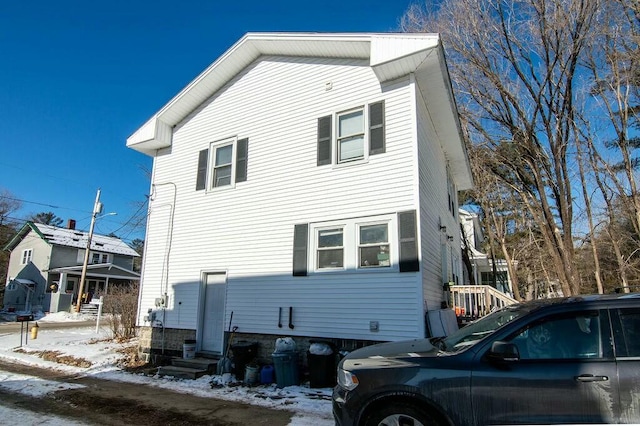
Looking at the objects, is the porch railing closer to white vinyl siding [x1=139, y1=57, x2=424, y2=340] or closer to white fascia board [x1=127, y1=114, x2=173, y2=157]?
white vinyl siding [x1=139, y1=57, x2=424, y2=340]

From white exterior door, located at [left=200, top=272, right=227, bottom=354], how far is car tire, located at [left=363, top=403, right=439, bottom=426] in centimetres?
700

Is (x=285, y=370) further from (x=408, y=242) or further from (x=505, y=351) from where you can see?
(x=505, y=351)

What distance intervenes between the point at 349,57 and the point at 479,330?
749cm

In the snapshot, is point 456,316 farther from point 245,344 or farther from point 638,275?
point 638,275

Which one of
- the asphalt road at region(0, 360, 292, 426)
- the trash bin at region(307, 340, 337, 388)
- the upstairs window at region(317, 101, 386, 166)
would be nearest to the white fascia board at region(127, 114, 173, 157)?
the upstairs window at region(317, 101, 386, 166)

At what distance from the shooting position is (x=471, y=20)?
16297 mm

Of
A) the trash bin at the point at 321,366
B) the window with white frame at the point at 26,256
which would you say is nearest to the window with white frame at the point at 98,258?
the window with white frame at the point at 26,256

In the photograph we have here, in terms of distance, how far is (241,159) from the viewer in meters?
10.7

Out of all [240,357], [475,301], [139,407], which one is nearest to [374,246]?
[475,301]

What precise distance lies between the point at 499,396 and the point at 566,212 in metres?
14.6

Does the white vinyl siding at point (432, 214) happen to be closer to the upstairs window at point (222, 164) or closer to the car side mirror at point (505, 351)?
the car side mirror at point (505, 351)

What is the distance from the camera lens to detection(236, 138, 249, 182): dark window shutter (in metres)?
10.5

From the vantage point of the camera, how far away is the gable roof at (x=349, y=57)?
8.23 m

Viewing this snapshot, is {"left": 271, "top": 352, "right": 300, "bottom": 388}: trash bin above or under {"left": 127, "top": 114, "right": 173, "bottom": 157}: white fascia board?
under
